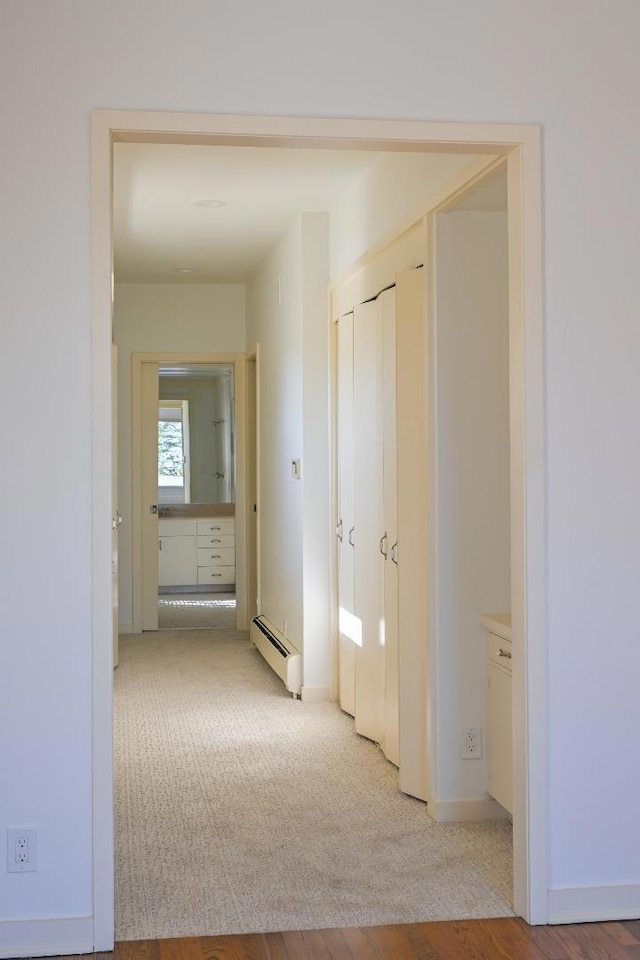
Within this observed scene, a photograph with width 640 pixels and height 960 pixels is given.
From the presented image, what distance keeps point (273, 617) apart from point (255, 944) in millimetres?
4498

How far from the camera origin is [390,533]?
480 centimetres

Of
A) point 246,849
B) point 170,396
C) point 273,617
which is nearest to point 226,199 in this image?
point 273,617

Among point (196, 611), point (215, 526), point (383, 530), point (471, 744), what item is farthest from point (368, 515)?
point (215, 526)

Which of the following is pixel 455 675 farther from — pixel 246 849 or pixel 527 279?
pixel 527 279

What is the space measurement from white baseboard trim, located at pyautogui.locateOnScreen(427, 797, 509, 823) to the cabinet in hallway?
195mm

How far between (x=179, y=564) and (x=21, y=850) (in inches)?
325

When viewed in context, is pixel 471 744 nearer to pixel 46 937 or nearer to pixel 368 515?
pixel 368 515

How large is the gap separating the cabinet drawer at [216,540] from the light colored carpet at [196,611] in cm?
51

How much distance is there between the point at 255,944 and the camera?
3156mm

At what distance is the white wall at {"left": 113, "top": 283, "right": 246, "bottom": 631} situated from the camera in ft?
29.5

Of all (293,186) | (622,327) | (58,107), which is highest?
(293,186)

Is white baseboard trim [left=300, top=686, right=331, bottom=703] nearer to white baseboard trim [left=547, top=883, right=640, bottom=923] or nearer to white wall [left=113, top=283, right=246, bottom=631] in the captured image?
white wall [left=113, top=283, right=246, bottom=631]

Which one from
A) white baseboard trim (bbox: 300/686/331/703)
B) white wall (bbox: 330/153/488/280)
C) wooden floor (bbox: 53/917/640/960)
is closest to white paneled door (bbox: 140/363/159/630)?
white baseboard trim (bbox: 300/686/331/703)

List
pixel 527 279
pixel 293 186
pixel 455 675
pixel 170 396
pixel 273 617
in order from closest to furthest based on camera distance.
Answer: pixel 527 279, pixel 455 675, pixel 293 186, pixel 273 617, pixel 170 396
